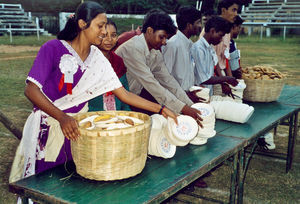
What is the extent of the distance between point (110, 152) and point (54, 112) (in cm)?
41

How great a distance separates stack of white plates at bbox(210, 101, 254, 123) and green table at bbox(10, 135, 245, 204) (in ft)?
2.76

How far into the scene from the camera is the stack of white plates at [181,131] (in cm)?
200

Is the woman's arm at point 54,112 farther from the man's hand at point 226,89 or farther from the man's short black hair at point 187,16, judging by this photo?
the man's short black hair at point 187,16

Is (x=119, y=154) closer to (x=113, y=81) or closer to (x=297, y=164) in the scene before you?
(x=113, y=81)

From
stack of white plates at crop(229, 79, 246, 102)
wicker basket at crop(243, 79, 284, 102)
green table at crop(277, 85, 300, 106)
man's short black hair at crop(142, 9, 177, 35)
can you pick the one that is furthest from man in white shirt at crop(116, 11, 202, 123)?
green table at crop(277, 85, 300, 106)

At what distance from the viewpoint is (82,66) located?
2.05 m

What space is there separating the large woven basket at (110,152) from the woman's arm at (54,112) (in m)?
0.05

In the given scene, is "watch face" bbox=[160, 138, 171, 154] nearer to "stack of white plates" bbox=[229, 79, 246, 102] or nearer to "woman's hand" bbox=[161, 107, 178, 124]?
"woman's hand" bbox=[161, 107, 178, 124]

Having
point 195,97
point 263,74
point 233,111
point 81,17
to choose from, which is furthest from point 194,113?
point 263,74

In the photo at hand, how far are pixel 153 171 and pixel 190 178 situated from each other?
7.8 inches

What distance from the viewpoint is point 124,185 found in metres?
1.64

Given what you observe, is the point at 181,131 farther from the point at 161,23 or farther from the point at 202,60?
the point at 202,60

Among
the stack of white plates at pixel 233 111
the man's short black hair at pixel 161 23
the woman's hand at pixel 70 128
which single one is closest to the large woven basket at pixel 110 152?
the woman's hand at pixel 70 128

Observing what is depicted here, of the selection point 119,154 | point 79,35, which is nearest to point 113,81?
point 79,35
